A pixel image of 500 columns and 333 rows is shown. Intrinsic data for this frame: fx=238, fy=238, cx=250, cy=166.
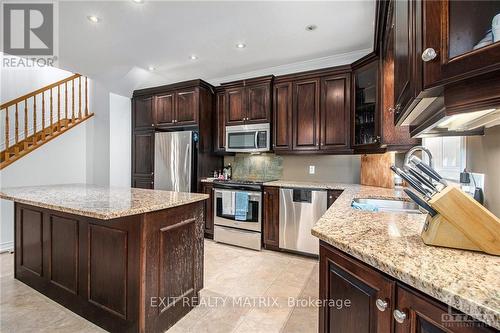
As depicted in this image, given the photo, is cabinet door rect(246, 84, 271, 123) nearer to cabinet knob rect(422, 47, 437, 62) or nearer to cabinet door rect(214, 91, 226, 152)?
cabinet door rect(214, 91, 226, 152)

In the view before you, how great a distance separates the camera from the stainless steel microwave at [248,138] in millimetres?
3549

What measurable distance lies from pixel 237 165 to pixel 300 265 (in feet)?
6.47

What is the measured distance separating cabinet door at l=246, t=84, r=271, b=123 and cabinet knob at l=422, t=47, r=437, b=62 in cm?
283

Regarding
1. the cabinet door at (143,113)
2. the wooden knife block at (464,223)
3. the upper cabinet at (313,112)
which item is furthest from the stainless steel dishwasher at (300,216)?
the cabinet door at (143,113)

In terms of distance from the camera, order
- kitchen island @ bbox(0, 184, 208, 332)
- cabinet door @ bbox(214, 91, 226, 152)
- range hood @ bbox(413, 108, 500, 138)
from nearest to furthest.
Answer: range hood @ bbox(413, 108, 500, 138)
kitchen island @ bbox(0, 184, 208, 332)
cabinet door @ bbox(214, 91, 226, 152)

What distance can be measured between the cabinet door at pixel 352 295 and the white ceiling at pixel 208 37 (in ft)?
7.67

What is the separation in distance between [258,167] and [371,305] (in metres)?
3.26

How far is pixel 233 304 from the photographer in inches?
81.0

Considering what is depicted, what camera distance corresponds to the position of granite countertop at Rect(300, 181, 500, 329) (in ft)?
1.75

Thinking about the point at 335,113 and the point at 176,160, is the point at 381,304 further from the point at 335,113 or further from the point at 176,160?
the point at 176,160

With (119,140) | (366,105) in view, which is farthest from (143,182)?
(366,105)

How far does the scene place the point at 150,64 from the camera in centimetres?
371

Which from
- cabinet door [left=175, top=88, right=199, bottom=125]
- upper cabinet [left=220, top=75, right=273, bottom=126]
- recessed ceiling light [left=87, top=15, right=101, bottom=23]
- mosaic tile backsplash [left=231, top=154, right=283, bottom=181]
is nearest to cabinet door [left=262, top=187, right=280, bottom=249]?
mosaic tile backsplash [left=231, top=154, right=283, bottom=181]

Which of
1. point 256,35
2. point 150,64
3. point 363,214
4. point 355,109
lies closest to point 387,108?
point 355,109
